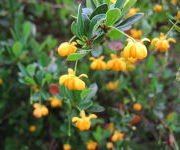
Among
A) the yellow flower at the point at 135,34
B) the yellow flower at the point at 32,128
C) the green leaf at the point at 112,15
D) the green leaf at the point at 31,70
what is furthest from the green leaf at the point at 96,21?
the yellow flower at the point at 32,128

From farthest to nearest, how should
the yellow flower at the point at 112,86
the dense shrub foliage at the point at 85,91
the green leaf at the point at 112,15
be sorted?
the yellow flower at the point at 112,86 → the dense shrub foliage at the point at 85,91 → the green leaf at the point at 112,15

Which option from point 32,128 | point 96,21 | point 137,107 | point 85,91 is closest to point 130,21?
point 96,21

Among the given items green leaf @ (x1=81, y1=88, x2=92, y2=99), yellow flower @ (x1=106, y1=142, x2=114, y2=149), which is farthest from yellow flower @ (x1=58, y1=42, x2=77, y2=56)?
yellow flower @ (x1=106, y1=142, x2=114, y2=149)

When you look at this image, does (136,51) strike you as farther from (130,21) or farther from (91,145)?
(91,145)

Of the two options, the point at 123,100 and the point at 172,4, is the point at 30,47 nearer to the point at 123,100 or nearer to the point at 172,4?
the point at 123,100

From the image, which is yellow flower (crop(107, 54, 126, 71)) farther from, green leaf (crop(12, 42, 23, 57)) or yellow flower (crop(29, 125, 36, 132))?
yellow flower (crop(29, 125, 36, 132))

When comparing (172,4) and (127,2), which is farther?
(172,4)

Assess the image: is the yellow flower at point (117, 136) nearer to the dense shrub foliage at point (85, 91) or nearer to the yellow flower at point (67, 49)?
the dense shrub foliage at point (85, 91)

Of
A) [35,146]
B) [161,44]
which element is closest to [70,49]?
[161,44]
